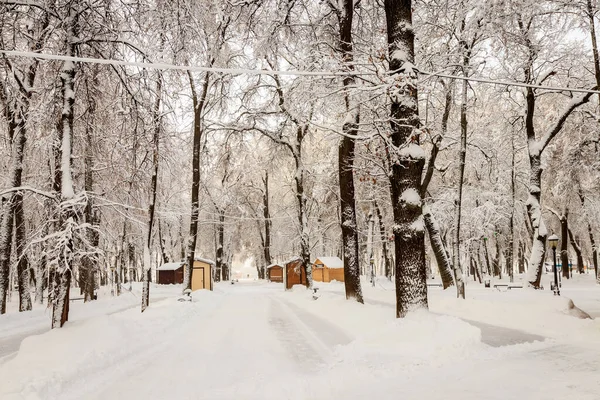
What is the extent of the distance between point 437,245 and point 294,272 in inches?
738

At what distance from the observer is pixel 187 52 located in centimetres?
1005

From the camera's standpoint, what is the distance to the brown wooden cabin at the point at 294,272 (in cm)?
3428

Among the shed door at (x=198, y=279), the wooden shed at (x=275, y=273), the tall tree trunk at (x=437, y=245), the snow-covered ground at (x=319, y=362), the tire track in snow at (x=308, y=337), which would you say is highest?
the tall tree trunk at (x=437, y=245)

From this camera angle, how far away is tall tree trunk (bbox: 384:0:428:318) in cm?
795

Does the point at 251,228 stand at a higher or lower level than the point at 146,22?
lower

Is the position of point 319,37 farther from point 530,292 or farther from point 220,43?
point 530,292

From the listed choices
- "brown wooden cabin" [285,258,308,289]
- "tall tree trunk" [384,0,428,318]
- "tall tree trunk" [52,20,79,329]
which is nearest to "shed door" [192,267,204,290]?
"brown wooden cabin" [285,258,308,289]

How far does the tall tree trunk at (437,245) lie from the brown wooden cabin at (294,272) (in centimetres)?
1704

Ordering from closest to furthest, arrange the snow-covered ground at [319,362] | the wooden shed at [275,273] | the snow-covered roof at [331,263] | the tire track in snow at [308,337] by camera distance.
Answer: the snow-covered ground at [319,362], the tire track in snow at [308,337], the snow-covered roof at [331,263], the wooden shed at [275,273]

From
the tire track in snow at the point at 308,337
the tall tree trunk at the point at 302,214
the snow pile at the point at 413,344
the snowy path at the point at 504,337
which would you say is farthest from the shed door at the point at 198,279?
the snow pile at the point at 413,344

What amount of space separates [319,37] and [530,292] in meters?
12.6

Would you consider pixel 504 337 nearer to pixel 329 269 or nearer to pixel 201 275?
pixel 201 275

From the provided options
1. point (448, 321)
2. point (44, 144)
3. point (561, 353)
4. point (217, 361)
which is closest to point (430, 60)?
point (448, 321)

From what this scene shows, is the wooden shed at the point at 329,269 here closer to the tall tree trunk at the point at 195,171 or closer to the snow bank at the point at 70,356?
the tall tree trunk at the point at 195,171
